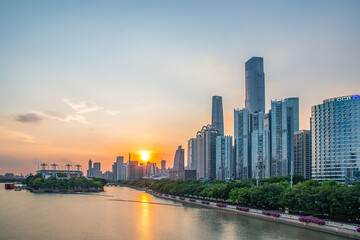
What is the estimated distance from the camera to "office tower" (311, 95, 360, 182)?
116m

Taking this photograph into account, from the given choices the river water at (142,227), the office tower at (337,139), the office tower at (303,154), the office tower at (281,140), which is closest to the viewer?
the river water at (142,227)

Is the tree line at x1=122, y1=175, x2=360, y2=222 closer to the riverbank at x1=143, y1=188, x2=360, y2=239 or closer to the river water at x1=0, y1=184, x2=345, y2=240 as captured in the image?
the riverbank at x1=143, y1=188, x2=360, y2=239

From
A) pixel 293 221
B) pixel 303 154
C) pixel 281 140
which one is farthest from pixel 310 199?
pixel 303 154

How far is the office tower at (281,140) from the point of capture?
175m

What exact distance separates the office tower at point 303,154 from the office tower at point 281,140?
689cm

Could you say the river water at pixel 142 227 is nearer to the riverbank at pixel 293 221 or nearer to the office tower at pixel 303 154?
the riverbank at pixel 293 221

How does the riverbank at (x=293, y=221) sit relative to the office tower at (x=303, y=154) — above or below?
below

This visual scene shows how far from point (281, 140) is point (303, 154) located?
56.2 ft

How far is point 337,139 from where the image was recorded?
400 feet

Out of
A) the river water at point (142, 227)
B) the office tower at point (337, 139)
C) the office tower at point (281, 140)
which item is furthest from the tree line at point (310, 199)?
the office tower at point (281, 140)

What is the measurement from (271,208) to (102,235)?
33.4m

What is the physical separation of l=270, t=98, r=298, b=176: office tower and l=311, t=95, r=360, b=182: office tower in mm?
46990

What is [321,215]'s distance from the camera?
52781mm

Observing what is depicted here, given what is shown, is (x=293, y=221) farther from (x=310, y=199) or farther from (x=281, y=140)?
(x=281, y=140)
